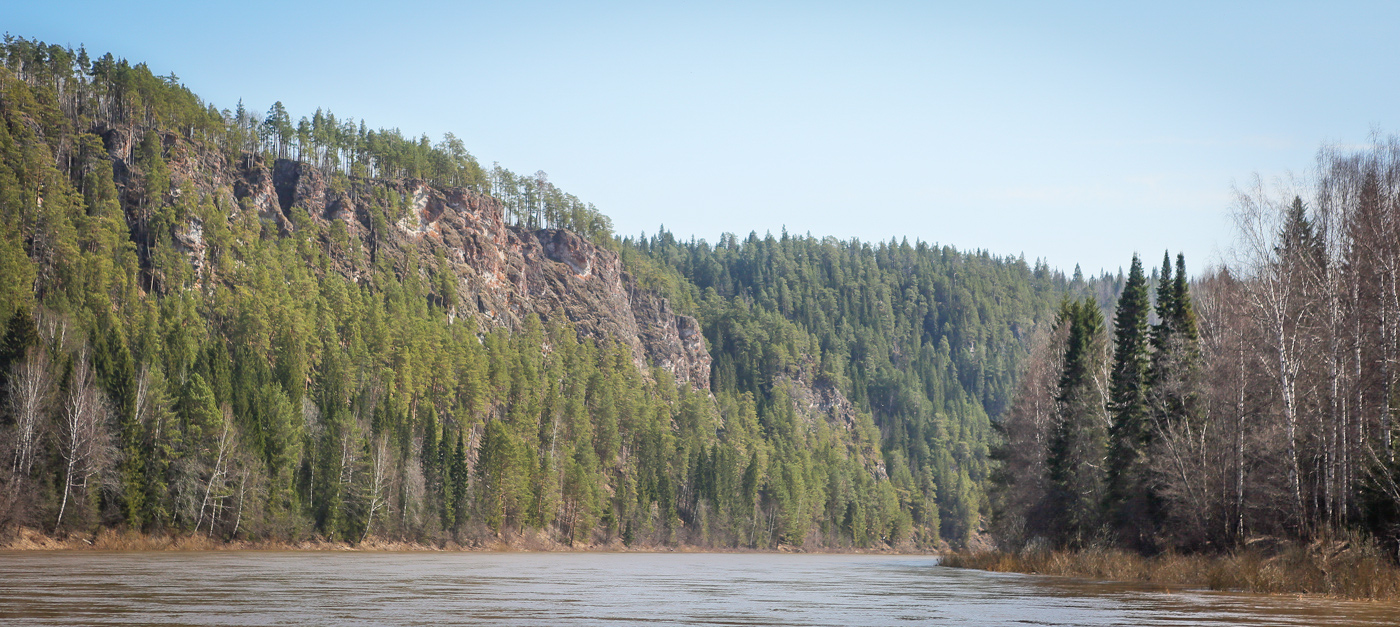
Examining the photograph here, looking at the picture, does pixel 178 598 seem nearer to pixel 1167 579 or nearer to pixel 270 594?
pixel 270 594

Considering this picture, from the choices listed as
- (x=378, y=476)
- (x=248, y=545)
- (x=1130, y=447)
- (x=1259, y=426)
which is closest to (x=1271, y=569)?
(x=1259, y=426)

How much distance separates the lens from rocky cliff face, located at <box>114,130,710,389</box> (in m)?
155

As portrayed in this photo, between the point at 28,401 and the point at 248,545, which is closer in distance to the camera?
the point at 28,401

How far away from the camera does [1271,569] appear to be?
36531mm

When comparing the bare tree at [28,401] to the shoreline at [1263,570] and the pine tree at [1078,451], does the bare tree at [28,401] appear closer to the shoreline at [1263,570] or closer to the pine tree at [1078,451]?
the shoreline at [1263,570]

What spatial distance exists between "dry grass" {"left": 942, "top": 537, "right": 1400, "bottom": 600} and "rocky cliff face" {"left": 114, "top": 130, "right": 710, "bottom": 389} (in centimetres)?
12816

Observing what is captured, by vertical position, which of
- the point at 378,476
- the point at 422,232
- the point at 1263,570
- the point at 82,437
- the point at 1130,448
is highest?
the point at 422,232

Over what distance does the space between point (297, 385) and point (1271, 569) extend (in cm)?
9356

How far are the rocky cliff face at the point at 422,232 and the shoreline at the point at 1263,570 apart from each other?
12784 centimetres

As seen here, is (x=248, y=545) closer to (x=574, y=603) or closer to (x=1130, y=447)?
(x=574, y=603)

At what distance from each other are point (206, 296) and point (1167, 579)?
117 m

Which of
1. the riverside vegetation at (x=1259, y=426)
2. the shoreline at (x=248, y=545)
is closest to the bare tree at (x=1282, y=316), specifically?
the riverside vegetation at (x=1259, y=426)

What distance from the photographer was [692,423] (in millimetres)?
172000

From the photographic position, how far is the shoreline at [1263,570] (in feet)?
105
